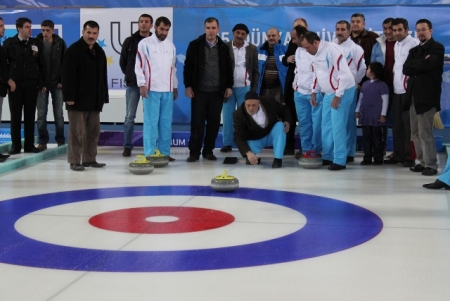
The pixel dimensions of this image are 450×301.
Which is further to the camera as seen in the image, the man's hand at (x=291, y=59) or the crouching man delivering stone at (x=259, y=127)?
the man's hand at (x=291, y=59)

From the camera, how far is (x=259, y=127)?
9.18 meters

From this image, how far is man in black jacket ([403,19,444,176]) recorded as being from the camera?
8.08 meters

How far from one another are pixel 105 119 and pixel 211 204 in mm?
7447

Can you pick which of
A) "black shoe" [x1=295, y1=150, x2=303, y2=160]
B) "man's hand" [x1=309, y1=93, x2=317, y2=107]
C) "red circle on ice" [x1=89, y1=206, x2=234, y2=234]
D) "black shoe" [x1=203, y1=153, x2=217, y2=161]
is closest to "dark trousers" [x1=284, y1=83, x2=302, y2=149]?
"black shoe" [x1=295, y1=150, x2=303, y2=160]

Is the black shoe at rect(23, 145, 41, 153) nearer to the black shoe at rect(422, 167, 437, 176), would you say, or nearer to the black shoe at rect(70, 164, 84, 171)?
the black shoe at rect(70, 164, 84, 171)

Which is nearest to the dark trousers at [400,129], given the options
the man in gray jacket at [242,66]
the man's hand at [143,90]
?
the man in gray jacket at [242,66]

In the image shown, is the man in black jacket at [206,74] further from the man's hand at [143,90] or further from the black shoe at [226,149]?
the black shoe at [226,149]

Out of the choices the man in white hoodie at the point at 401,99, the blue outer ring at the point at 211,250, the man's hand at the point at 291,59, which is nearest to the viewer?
the blue outer ring at the point at 211,250

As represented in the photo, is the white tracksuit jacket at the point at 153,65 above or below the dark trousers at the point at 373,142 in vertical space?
above

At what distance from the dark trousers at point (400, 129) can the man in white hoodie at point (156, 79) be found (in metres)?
2.92

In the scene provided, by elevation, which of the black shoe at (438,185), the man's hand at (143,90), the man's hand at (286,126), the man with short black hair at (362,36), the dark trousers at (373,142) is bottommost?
the black shoe at (438,185)

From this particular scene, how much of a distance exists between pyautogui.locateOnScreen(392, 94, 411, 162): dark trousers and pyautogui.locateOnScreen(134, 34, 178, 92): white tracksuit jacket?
9.66 feet

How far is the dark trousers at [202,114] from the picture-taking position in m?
9.62

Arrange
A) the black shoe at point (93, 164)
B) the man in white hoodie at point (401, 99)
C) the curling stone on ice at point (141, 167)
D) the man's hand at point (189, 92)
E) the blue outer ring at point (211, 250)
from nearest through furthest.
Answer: the blue outer ring at point (211, 250) < the curling stone on ice at point (141, 167) < the man in white hoodie at point (401, 99) < the black shoe at point (93, 164) < the man's hand at point (189, 92)
